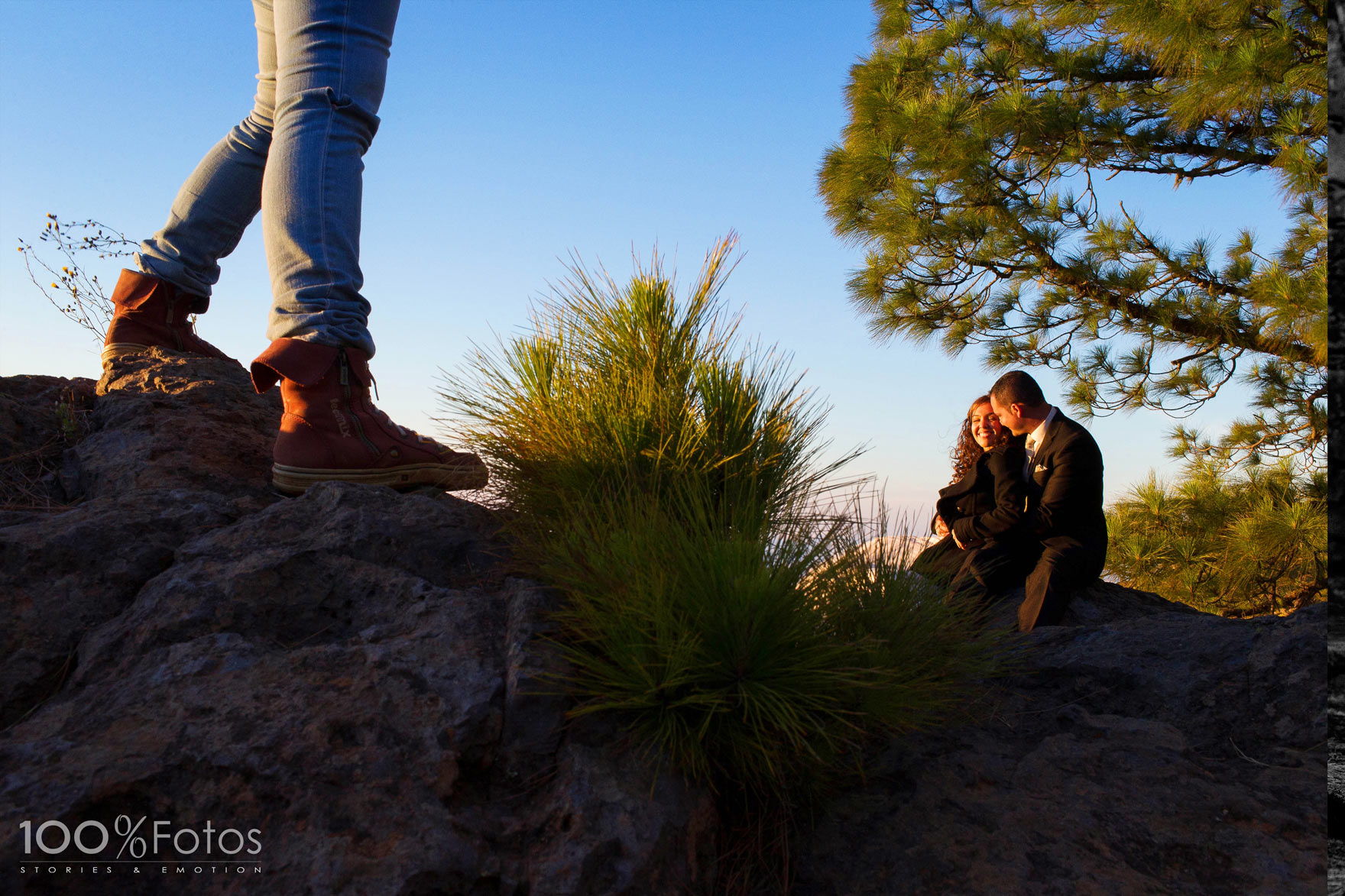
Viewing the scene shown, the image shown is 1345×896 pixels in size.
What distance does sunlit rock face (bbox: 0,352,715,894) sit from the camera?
106 centimetres

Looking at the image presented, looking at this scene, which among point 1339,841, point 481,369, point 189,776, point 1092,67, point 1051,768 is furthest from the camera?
point 1092,67

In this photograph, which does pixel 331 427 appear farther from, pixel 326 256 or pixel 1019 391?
pixel 1019 391

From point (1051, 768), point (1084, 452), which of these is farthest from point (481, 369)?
point (1084, 452)

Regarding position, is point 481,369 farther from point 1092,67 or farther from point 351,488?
point 1092,67

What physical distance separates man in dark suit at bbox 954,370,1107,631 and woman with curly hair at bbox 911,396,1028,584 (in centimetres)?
7

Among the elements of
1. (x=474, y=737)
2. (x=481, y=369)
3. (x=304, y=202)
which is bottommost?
(x=474, y=737)

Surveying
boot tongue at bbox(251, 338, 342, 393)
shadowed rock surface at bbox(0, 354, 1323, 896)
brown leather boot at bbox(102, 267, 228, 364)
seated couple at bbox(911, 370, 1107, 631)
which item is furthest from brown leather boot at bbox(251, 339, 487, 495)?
seated couple at bbox(911, 370, 1107, 631)

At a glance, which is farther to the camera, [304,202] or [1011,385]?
[1011,385]

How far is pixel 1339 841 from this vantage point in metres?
0.67

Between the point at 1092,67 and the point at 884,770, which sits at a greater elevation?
the point at 1092,67

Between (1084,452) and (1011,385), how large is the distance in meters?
0.48

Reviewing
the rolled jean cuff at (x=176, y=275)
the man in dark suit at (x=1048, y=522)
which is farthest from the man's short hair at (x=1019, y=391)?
the rolled jean cuff at (x=176, y=275)

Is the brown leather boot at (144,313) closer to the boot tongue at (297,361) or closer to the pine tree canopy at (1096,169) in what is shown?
the boot tongue at (297,361)

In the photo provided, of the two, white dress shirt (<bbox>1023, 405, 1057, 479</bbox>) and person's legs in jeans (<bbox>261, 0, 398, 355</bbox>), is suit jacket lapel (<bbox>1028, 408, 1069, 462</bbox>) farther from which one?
person's legs in jeans (<bbox>261, 0, 398, 355</bbox>)
